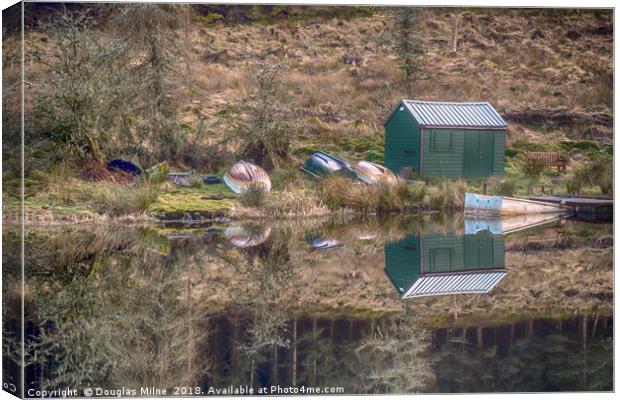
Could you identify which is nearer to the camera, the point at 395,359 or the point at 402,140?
the point at 395,359

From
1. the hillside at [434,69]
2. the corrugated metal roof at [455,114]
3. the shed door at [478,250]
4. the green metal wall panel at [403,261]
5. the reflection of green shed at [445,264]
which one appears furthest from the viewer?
the corrugated metal roof at [455,114]

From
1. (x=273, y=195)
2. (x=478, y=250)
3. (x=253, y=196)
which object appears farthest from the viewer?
(x=273, y=195)

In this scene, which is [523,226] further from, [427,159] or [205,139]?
[205,139]

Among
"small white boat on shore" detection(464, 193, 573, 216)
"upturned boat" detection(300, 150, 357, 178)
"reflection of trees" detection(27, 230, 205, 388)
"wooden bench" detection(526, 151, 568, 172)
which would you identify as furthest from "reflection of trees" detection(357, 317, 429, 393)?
"upturned boat" detection(300, 150, 357, 178)

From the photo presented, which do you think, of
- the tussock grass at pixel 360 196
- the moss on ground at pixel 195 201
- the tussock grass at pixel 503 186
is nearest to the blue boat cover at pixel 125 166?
the moss on ground at pixel 195 201

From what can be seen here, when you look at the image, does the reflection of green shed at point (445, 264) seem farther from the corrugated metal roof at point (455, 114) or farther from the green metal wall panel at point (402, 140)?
the green metal wall panel at point (402, 140)

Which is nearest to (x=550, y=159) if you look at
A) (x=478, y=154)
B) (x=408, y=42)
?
(x=478, y=154)

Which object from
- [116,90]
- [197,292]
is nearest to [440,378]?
[197,292]

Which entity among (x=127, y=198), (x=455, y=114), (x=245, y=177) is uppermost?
(x=455, y=114)

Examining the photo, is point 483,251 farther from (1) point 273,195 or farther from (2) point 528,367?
(2) point 528,367
